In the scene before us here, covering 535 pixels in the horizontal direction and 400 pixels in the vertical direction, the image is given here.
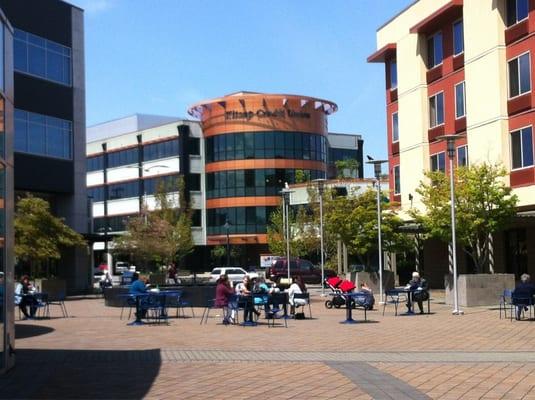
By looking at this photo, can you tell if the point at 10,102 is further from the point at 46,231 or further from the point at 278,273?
the point at 278,273

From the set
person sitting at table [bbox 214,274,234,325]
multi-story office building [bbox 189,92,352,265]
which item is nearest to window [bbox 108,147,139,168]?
multi-story office building [bbox 189,92,352,265]

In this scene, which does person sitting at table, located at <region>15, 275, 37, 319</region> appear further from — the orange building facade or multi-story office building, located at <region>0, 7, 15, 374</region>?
the orange building facade

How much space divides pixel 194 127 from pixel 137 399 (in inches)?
2847

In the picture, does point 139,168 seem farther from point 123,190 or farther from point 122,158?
point 122,158

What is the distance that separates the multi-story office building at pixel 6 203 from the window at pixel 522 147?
23.4 metres

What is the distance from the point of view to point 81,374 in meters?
12.2

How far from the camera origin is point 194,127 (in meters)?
81.4

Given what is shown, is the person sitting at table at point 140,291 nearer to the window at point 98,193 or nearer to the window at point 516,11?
the window at point 516,11

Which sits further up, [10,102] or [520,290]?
[10,102]

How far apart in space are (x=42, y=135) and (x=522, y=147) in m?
25.1

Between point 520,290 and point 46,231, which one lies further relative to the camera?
point 46,231

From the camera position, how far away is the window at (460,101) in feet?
120

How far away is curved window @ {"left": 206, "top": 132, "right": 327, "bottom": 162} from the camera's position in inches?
3061

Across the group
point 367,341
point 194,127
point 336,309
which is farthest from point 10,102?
point 194,127
